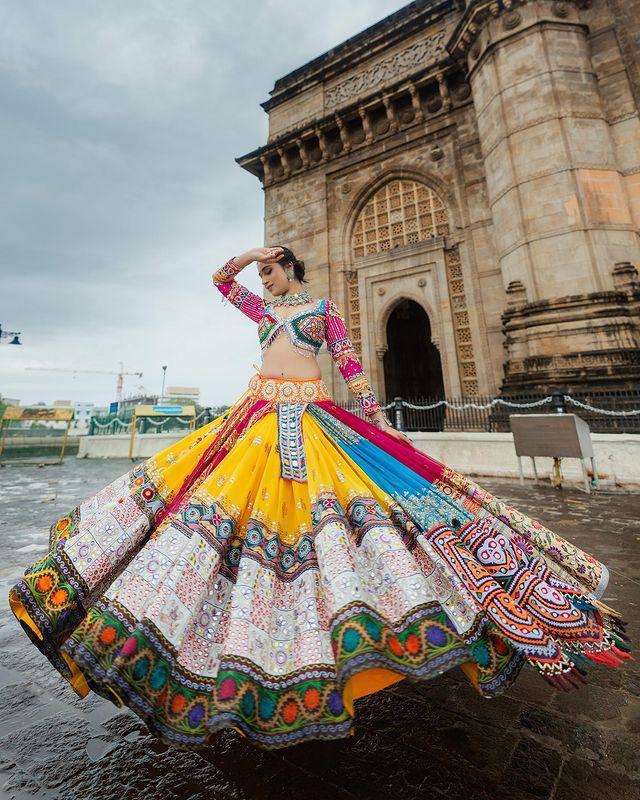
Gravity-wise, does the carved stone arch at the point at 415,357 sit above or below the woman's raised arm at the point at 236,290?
above

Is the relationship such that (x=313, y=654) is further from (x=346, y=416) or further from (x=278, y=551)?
(x=346, y=416)

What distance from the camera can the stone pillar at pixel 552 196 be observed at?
6.97 m

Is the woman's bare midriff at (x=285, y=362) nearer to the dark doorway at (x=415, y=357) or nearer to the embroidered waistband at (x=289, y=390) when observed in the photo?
the embroidered waistband at (x=289, y=390)

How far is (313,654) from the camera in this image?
3.10ft

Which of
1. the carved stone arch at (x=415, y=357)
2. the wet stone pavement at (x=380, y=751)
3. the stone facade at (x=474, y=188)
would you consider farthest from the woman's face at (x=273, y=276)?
the carved stone arch at (x=415, y=357)

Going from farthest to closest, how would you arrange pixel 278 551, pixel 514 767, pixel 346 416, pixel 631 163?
pixel 631 163
pixel 346 416
pixel 278 551
pixel 514 767

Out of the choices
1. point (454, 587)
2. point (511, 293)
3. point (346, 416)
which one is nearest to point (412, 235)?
point (511, 293)

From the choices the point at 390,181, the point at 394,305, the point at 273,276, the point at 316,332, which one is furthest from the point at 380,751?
the point at 390,181

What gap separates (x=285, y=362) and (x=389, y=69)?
14.9 metres

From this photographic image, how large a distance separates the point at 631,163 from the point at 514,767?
35.2ft

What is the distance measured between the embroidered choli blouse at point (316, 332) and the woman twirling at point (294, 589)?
1.06ft

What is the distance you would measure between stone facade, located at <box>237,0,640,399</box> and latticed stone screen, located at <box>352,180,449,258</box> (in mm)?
44

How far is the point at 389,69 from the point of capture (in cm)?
1188

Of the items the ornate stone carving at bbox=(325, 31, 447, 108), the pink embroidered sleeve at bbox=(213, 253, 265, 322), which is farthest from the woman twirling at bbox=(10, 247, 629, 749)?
the ornate stone carving at bbox=(325, 31, 447, 108)
